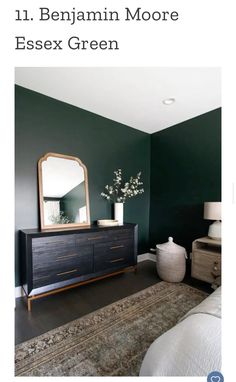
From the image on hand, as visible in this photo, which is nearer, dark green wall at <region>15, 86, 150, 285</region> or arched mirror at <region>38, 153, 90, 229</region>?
dark green wall at <region>15, 86, 150, 285</region>

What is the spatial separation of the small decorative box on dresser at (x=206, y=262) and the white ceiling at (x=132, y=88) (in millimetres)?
1875

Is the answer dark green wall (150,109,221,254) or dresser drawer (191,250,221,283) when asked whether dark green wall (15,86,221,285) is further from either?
dresser drawer (191,250,221,283)

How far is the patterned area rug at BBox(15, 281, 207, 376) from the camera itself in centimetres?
119

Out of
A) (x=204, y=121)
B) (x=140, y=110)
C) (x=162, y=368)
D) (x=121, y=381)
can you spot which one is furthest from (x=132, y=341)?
(x=204, y=121)

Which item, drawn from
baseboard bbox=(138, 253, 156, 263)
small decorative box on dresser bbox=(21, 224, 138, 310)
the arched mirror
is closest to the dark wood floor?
small decorative box on dresser bbox=(21, 224, 138, 310)

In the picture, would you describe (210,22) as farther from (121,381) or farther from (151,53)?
(121,381)

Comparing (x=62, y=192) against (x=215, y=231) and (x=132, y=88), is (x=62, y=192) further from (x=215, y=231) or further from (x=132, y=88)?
(x=215, y=231)

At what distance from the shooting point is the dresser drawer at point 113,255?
2314 millimetres

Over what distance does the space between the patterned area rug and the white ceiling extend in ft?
7.93

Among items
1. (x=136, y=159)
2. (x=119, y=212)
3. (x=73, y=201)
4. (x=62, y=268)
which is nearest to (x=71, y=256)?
(x=62, y=268)

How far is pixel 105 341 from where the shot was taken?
4.67 feet

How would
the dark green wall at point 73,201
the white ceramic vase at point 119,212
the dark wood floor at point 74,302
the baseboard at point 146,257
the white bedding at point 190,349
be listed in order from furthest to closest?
the baseboard at point 146,257, the white ceramic vase at point 119,212, the dark green wall at point 73,201, the dark wood floor at point 74,302, the white bedding at point 190,349

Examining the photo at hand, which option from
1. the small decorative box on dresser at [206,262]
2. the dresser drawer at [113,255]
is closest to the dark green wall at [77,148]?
the dresser drawer at [113,255]

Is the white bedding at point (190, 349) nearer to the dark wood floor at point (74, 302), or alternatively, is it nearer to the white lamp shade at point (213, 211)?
the dark wood floor at point (74, 302)
